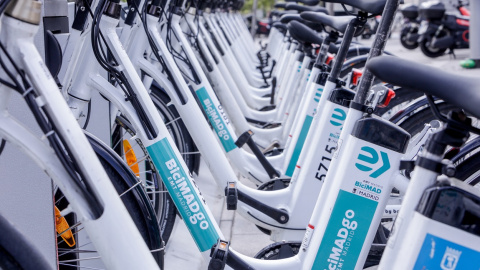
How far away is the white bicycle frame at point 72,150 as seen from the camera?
4.08ft

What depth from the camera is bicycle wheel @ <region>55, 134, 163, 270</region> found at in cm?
186

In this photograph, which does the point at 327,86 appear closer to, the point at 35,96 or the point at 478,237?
the point at 478,237

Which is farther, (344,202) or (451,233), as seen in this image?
(344,202)

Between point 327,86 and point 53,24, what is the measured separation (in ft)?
3.89

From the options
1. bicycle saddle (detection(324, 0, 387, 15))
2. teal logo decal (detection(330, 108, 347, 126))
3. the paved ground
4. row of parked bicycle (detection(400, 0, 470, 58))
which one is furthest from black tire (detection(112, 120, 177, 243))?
row of parked bicycle (detection(400, 0, 470, 58))

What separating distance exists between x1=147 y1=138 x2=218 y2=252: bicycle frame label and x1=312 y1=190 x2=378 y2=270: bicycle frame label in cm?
39

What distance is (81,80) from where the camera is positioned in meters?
2.04

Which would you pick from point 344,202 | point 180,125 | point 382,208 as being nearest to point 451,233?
point 382,208

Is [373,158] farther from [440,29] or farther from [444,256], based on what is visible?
[440,29]

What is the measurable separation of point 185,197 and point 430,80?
109 cm

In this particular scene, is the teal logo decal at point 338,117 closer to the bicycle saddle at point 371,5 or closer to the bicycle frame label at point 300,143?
the bicycle saddle at point 371,5

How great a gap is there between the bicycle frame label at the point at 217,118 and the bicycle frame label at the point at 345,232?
142cm

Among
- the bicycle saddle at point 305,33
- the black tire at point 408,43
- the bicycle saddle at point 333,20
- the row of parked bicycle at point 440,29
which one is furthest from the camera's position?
the black tire at point 408,43

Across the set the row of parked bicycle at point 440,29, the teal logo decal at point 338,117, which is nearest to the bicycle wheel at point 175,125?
the teal logo decal at point 338,117
